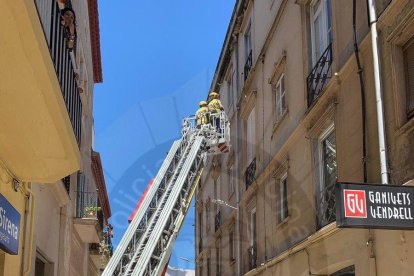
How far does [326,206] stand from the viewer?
1140cm

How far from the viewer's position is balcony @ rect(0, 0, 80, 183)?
4480mm

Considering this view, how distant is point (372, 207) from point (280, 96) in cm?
889

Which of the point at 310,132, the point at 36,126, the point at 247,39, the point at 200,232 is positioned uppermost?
the point at 247,39

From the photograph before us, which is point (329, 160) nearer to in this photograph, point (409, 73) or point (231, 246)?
point (409, 73)

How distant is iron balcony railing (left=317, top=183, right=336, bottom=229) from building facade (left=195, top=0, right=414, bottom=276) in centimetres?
4

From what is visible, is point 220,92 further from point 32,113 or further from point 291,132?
point 32,113

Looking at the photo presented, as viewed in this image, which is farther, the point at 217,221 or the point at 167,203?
the point at 217,221

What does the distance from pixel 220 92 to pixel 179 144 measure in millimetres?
7869

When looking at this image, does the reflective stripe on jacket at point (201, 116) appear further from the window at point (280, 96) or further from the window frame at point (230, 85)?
the window at point (280, 96)

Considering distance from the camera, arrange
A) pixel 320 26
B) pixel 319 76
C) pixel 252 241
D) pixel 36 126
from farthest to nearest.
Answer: pixel 252 241, pixel 320 26, pixel 319 76, pixel 36 126

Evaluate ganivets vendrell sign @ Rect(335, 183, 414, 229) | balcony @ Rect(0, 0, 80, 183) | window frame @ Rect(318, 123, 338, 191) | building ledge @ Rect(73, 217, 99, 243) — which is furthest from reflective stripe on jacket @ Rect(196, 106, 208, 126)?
ganivets vendrell sign @ Rect(335, 183, 414, 229)

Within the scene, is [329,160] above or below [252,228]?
above

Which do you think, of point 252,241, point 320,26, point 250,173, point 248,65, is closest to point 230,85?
point 248,65

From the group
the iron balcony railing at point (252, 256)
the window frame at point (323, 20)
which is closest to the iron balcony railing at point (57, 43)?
the window frame at point (323, 20)
